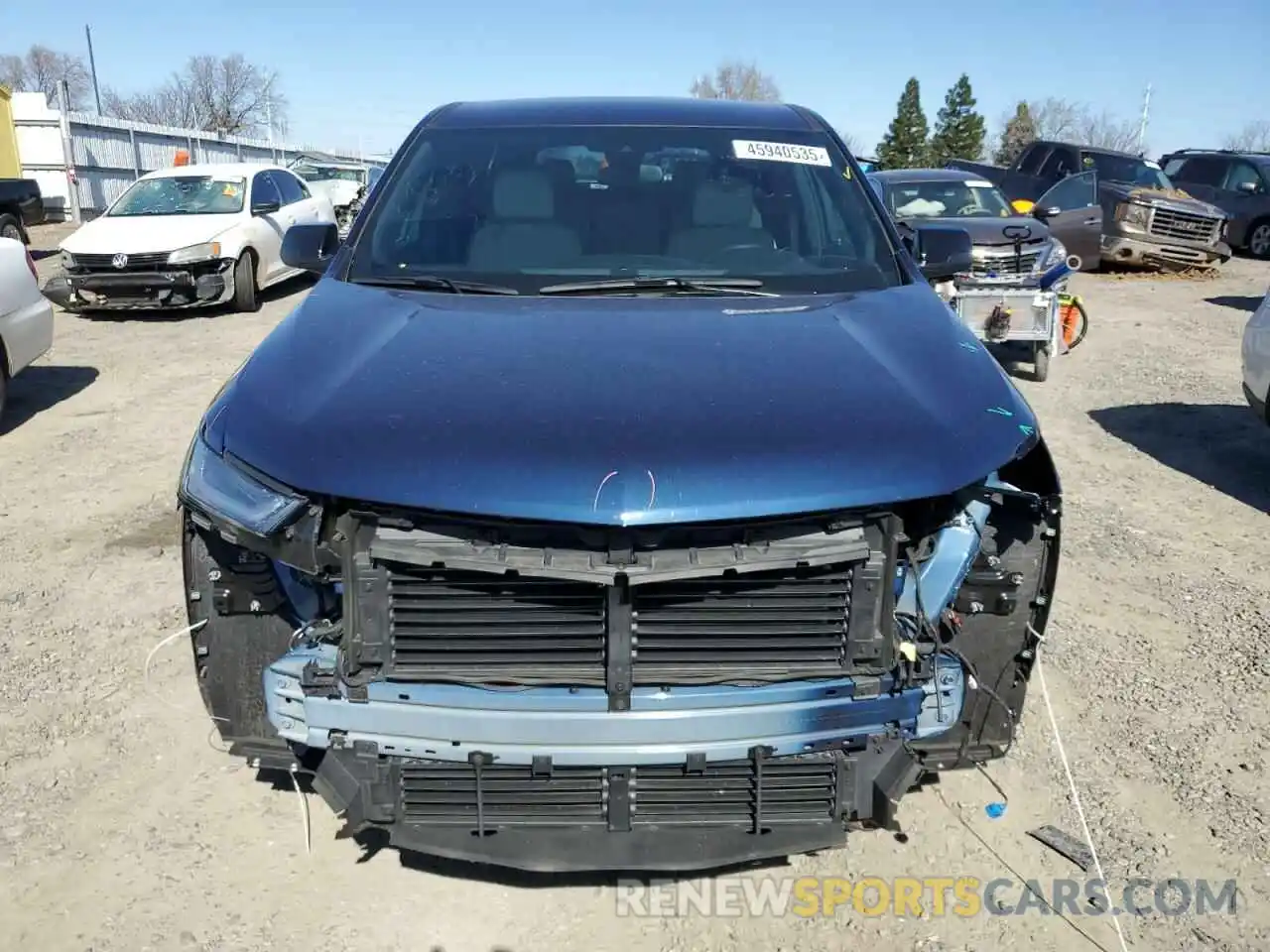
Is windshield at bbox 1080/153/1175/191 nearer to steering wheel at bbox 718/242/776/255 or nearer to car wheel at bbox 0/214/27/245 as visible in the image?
steering wheel at bbox 718/242/776/255

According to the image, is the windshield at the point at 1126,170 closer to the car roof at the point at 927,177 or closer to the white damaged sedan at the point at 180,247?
the car roof at the point at 927,177

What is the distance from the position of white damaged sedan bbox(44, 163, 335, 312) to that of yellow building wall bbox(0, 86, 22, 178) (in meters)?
10.5

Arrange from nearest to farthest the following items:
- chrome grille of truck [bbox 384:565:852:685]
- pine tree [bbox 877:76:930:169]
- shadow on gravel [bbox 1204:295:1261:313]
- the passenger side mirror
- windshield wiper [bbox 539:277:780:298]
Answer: chrome grille of truck [bbox 384:565:852:685] → windshield wiper [bbox 539:277:780:298] → the passenger side mirror → shadow on gravel [bbox 1204:295:1261:313] → pine tree [bbox 877:76:930:169]

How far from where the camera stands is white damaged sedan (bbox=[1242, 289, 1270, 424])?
6.06 meters

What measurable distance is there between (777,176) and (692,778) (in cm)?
220

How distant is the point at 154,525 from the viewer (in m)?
5.17

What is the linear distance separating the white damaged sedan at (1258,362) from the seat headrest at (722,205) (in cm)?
410

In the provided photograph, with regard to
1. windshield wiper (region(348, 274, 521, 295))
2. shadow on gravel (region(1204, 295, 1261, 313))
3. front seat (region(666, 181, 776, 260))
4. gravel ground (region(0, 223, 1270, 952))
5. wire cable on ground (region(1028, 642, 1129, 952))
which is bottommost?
shadow on gravel (region(1204, 295, 1261, 313))

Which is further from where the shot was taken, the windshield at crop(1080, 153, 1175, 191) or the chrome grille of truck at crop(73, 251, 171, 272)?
the windshield at crop(1080, 153, 1175, 191)

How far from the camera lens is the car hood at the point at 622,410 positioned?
2096mm

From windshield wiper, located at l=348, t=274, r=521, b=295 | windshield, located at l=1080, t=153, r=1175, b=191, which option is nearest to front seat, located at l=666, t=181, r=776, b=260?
windshield wiper, located at l=348, t=274, r=521, b=295

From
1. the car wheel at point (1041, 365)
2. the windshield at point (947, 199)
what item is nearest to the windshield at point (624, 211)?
the car wheel at point (1041, 365)

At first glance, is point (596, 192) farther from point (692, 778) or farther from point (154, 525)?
point (154, 525)

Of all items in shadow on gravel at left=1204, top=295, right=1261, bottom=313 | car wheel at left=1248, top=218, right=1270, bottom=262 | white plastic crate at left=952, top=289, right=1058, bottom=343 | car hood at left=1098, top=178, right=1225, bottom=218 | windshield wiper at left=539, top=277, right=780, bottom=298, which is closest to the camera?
windshield wiper at left=539, top=277, right=780, bottom=298
